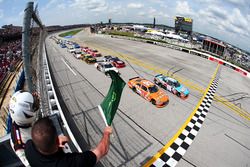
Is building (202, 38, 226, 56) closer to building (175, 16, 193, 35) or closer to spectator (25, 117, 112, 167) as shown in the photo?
building (175, 16, 193, 35)

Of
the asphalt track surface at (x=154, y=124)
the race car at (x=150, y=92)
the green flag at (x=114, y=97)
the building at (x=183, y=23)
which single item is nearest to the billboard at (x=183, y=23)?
the building at (x=183, y=23)

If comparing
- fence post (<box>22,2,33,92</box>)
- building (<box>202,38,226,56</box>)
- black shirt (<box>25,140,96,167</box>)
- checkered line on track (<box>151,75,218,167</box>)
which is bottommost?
checkered line on track (<box>151,75,218,167</box>)

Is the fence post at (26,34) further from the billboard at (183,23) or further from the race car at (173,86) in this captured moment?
the billboard at (183,23)

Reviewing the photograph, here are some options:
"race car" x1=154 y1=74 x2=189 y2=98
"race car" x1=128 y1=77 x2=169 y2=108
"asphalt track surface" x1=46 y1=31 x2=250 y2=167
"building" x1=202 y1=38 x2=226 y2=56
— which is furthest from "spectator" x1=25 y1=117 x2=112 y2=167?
"building" x1=202 y1=38 x2=226 y2=56

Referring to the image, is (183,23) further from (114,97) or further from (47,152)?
(47,152)

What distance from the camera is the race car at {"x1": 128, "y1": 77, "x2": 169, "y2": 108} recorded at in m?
10.9

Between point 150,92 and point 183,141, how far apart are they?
4413 mm

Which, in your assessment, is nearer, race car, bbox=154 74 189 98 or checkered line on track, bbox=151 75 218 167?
checkered line on track, bbox=151 75 218 167

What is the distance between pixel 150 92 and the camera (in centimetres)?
1152

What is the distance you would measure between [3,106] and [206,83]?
61.2 feet

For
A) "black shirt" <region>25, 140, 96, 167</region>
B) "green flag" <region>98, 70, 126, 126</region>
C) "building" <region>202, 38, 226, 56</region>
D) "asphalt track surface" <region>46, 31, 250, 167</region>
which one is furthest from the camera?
"building" <region>202, 38, 226, 56</region>

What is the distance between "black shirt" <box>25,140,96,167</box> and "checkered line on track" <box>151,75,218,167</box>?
5341 mm

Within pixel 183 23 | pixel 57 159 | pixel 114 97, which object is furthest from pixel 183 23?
pixel 57 159

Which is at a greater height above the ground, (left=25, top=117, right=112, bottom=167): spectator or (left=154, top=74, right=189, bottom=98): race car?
(left=25, top=117, right=112, bottom=167): spectator
